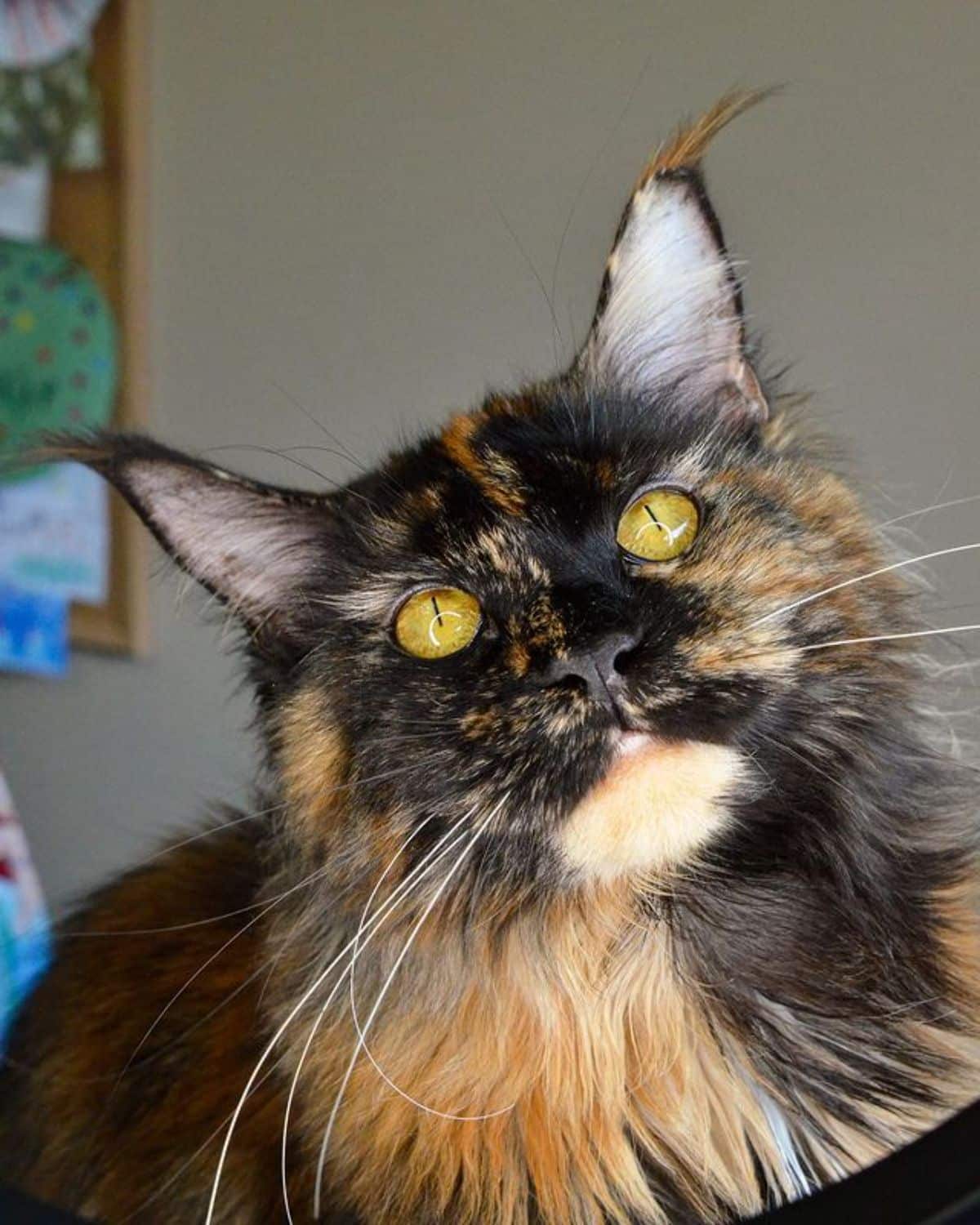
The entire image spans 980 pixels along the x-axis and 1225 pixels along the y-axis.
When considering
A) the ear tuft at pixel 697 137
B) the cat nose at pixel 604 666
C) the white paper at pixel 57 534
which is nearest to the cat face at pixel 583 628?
the cat nose at pixel 604 666

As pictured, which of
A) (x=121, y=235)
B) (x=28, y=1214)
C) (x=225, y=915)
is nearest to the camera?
(x=28, y=1214)

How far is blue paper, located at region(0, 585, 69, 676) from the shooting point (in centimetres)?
131

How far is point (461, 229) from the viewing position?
93 centimetres

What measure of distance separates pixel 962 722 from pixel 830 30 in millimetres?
477

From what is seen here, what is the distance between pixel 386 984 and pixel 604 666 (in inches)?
9.1

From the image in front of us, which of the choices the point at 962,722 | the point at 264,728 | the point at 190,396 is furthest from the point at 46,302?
the point at 962,722

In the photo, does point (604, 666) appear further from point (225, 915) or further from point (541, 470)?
point (225, 915)

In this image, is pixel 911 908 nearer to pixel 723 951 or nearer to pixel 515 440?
pixel 723 951

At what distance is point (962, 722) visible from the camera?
2.95 ft

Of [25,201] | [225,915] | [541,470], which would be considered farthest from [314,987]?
[25,201]

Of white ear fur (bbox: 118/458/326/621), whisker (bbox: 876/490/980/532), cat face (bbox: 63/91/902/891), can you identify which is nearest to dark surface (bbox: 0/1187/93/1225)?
cat face (bbox: 63/91/902/891)

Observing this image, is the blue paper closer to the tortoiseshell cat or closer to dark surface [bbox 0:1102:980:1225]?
the tortoiseshell cat

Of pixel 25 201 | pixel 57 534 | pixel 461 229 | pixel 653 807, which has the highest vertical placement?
pixel 25 201

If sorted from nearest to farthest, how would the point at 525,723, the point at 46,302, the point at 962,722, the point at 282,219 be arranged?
the point at 525,723 → the point at 962,722 → the point at 282,219 → the point at 46,302
